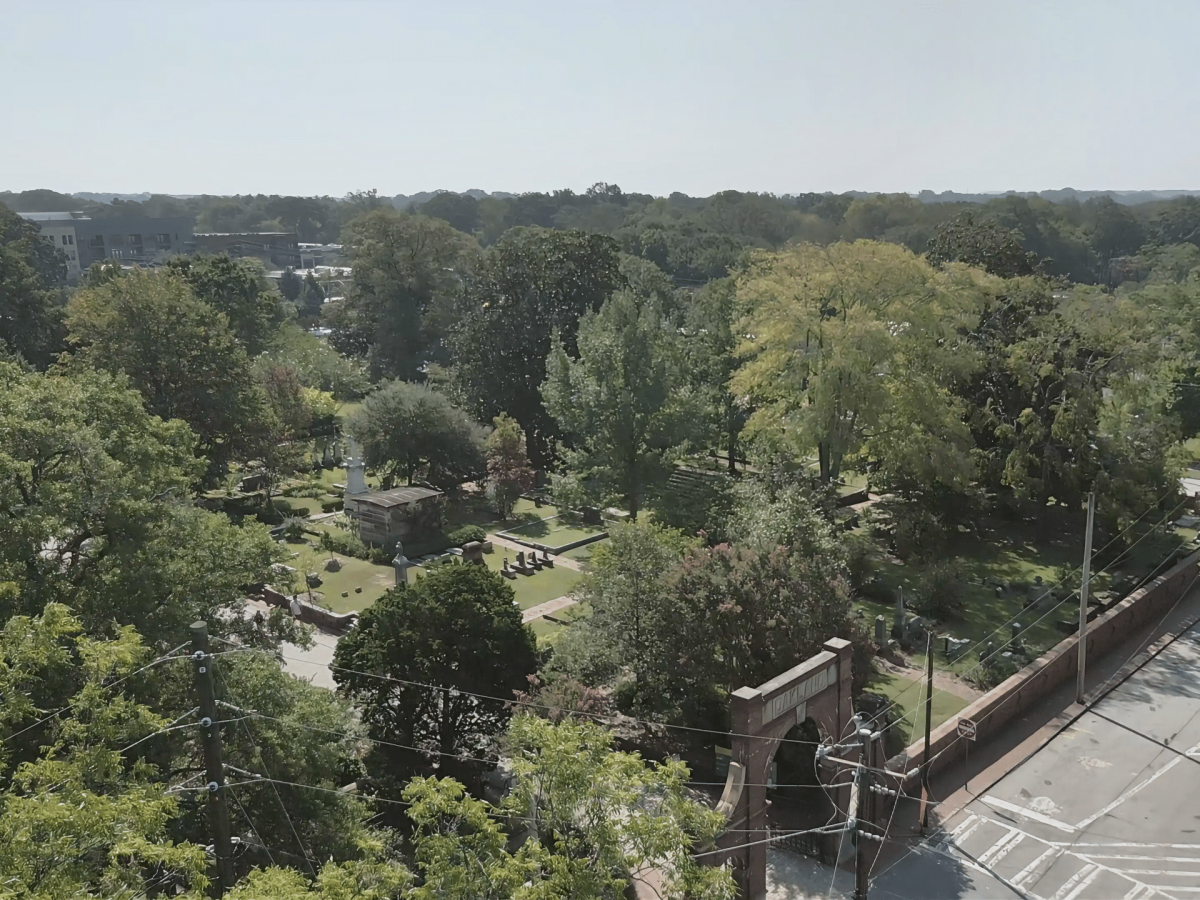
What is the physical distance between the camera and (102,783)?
41.9 feet

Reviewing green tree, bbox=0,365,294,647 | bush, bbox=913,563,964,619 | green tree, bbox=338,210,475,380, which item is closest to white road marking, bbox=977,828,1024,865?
bush, bbox=913,563,964,619

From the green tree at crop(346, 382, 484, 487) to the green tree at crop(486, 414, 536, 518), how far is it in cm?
156

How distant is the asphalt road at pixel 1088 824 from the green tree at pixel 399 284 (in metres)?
55.8

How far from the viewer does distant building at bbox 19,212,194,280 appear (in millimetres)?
137000

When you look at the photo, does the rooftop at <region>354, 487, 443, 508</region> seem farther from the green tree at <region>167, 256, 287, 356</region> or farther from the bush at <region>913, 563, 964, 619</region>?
the green tree at <region>167, 256, 287, 356</region>

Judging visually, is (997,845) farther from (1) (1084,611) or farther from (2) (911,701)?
(1) (1084,611)

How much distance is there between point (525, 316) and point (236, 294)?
2188 cm

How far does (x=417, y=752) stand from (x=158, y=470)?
334 inches

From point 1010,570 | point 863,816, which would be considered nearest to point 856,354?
point 1010,570

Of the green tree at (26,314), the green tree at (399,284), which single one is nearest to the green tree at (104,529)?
the green tree at (26,314)

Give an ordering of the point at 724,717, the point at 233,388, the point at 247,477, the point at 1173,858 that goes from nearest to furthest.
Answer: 1. the point at 1173,858
2. the point at 724,717
3. the point at 233,388
4. the point at 247,477

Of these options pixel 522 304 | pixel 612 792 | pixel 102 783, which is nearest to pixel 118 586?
pixel 102 783

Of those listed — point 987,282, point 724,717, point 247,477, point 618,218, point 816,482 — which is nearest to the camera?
point 724,717

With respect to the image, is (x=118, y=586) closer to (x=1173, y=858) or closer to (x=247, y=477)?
(x=1173, y=858)
